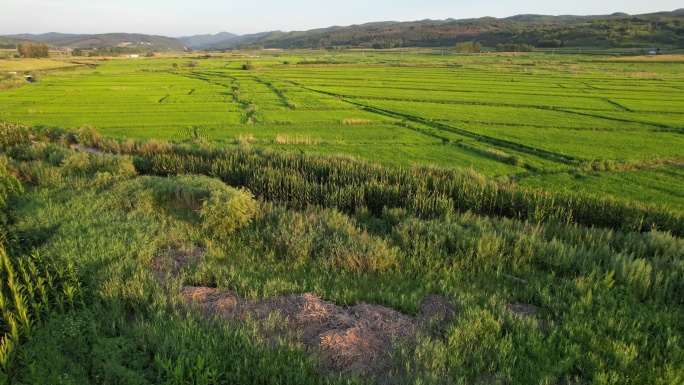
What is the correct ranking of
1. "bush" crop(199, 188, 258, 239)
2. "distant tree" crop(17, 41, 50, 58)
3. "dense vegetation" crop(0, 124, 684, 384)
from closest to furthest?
1. "dense vegetation" crop(0, 124, 684, 384)
2. "bush" crop(199, 188, 258, 239)
3. "distant tree" crop(17, 41, 50, 58)

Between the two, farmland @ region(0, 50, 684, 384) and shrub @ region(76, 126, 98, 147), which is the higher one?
shrub @ region(76, 126, 98, 147)

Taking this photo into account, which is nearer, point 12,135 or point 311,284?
point 311,284

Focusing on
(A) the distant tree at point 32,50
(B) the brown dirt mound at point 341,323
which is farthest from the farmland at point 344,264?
(A) the distant tree at point 32,50

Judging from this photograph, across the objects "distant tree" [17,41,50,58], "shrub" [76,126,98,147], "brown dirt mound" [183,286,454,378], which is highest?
"distant tree" [17,41,50,58]

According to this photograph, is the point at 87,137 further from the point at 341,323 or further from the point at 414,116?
the point at 341,323

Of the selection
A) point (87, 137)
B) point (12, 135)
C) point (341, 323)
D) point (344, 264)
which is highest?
point (12, 135)

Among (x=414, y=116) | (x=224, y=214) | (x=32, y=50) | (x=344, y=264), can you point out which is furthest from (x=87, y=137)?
(x=32, y=50)

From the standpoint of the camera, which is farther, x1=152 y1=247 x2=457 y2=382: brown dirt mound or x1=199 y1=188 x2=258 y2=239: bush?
x1=199 y1=188 x2=258 y2=239: bush

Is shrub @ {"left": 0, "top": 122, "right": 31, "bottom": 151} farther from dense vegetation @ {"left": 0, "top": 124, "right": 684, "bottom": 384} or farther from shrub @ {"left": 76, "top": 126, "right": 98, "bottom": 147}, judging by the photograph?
dense vegetation @ {"left": 0, "top": 124, "right": 684, "bottom": 384}

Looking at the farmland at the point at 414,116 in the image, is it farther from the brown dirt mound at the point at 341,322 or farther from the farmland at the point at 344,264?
the brown dirt mound at the point at 341,322

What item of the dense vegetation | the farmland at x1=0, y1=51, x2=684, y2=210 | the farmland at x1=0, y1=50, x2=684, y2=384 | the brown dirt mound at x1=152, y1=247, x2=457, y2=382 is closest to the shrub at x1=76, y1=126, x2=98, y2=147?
the farmland at x1=0, y1=50, x2=684, y2=384
